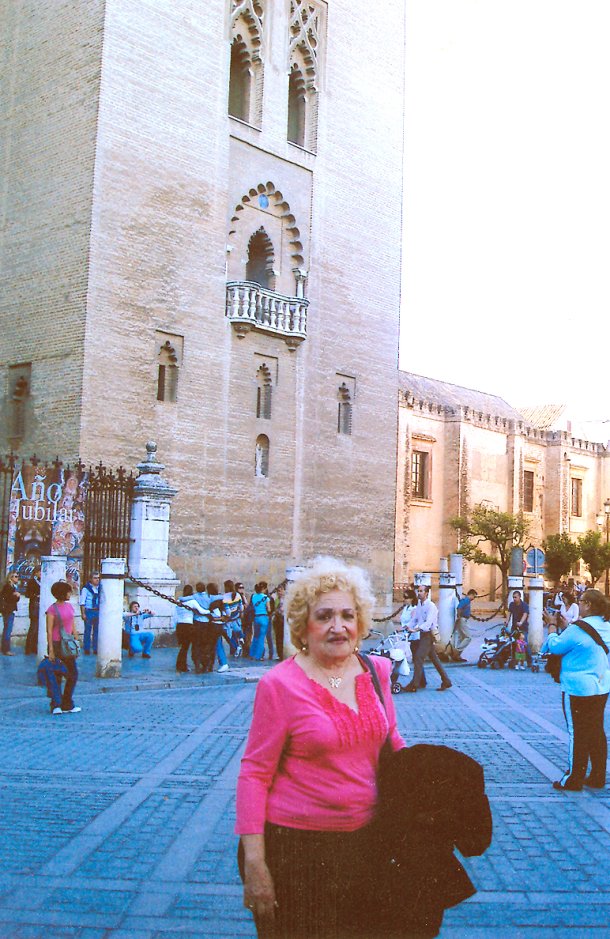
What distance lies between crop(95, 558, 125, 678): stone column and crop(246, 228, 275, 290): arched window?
14.2m

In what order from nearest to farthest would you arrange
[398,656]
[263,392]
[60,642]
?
[60,642]
[398,656]
[263,392]

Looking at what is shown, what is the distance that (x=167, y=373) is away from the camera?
962 inches

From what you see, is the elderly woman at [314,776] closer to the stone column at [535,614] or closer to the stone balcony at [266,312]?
the stone column at [535,614]

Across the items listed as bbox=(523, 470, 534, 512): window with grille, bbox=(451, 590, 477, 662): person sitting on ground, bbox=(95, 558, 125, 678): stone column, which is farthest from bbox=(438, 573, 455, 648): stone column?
bbox=(523, 470, 534, 512): window with grille

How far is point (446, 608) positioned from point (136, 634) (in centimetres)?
615

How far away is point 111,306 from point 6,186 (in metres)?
5.01

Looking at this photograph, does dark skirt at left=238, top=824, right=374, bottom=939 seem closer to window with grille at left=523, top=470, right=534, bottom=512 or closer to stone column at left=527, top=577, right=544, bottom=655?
stone column at left=527, top=577, right=544, bottom=655

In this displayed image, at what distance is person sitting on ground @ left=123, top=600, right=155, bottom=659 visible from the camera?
1805 centimetres

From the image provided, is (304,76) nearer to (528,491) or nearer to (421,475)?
(421,475)

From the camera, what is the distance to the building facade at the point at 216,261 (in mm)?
23219

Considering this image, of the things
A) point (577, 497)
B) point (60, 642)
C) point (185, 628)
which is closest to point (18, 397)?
point (185, 628)

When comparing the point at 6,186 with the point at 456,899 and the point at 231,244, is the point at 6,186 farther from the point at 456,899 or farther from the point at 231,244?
the point at 456,899

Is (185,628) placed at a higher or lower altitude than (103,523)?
lower

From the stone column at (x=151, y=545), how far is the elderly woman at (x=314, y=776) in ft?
53.4
